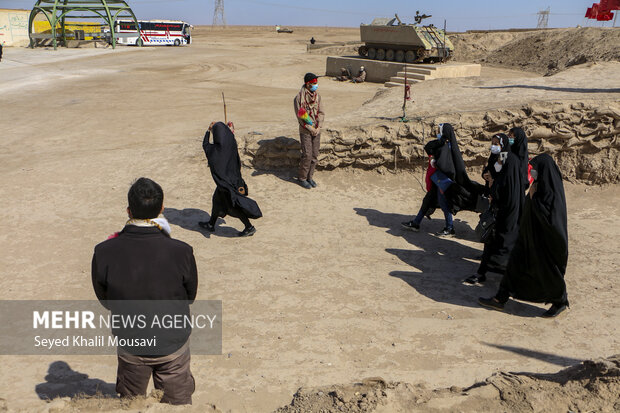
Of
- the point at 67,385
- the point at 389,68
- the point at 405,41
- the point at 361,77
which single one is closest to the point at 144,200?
the point at 67,385

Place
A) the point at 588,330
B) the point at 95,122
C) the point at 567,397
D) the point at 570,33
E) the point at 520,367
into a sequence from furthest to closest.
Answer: the point at 570,33 → the point at 95,122 → the point at 588,330 → the point at 520,367 → the point at 567,397

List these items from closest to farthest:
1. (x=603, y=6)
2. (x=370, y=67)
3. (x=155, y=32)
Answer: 1. (x=603, y=6)
2. (x=370, y=67)
3. (x=155, y=32)

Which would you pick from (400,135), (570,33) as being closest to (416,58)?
(570,33)

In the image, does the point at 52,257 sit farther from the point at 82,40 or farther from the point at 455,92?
the point at 82,40

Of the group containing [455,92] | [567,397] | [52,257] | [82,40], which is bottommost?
[52,257]

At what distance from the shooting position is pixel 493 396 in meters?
3.11

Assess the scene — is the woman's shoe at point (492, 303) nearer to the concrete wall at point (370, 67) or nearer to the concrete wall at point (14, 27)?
the concrete wall at point (370, 67)

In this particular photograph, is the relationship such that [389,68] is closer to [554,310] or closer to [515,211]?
[515,211]

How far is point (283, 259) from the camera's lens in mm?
6320

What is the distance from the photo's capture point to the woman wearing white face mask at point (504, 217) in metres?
5.42

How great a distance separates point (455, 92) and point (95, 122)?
9168 mm

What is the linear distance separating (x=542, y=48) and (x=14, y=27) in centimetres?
3770

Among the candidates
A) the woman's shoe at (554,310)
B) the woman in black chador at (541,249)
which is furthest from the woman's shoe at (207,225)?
the woman's shoe at (554,310)

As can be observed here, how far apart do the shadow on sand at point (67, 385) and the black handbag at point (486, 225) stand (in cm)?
414
